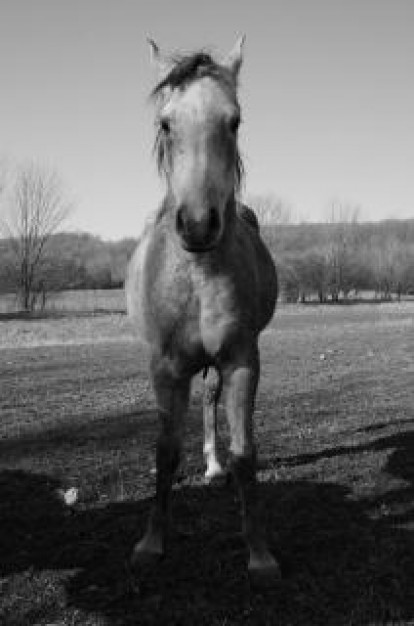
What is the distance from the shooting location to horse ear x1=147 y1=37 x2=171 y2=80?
13.3 ft

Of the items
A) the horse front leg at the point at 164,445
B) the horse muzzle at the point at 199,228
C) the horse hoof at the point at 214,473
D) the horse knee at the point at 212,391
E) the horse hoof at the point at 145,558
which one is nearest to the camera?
the horse muzzle at the point at 199,228

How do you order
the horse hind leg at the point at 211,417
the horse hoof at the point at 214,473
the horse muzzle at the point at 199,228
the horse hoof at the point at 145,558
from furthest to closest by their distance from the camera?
the horse hind leg at the point at 211,417, the horse hoof at the point at 214,473, the horse hoof at the point at 145,558, the horse muzzle at the point at 199,228

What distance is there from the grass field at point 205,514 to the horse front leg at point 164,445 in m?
0.13

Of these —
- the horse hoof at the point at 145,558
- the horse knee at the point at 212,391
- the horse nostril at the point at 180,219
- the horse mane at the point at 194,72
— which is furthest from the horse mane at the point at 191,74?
the horse knee at the point at 212,391

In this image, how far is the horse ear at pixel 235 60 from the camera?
414 centimetres

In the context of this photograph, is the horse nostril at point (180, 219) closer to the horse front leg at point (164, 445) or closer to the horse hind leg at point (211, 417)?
the horse front leg at point (164, 445)

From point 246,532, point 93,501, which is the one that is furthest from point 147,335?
point 93,501

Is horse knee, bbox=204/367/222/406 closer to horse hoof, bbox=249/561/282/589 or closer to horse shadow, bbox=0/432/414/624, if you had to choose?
horse shadow, bbox=0/432/414/624

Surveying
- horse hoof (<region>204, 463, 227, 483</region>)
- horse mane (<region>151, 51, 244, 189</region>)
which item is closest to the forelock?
horse mane (<region>151, 51, 244, 189</region>)

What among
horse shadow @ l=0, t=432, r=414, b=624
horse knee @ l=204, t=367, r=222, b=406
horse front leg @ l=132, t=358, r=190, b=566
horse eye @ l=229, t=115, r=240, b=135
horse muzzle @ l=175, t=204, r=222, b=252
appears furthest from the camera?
horse knee @ l=204, t=367, r=222, b=406

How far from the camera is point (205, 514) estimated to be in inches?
195

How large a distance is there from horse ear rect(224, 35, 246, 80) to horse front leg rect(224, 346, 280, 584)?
1.70 meters

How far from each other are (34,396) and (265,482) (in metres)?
6.24

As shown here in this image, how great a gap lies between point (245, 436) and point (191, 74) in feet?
6.99
